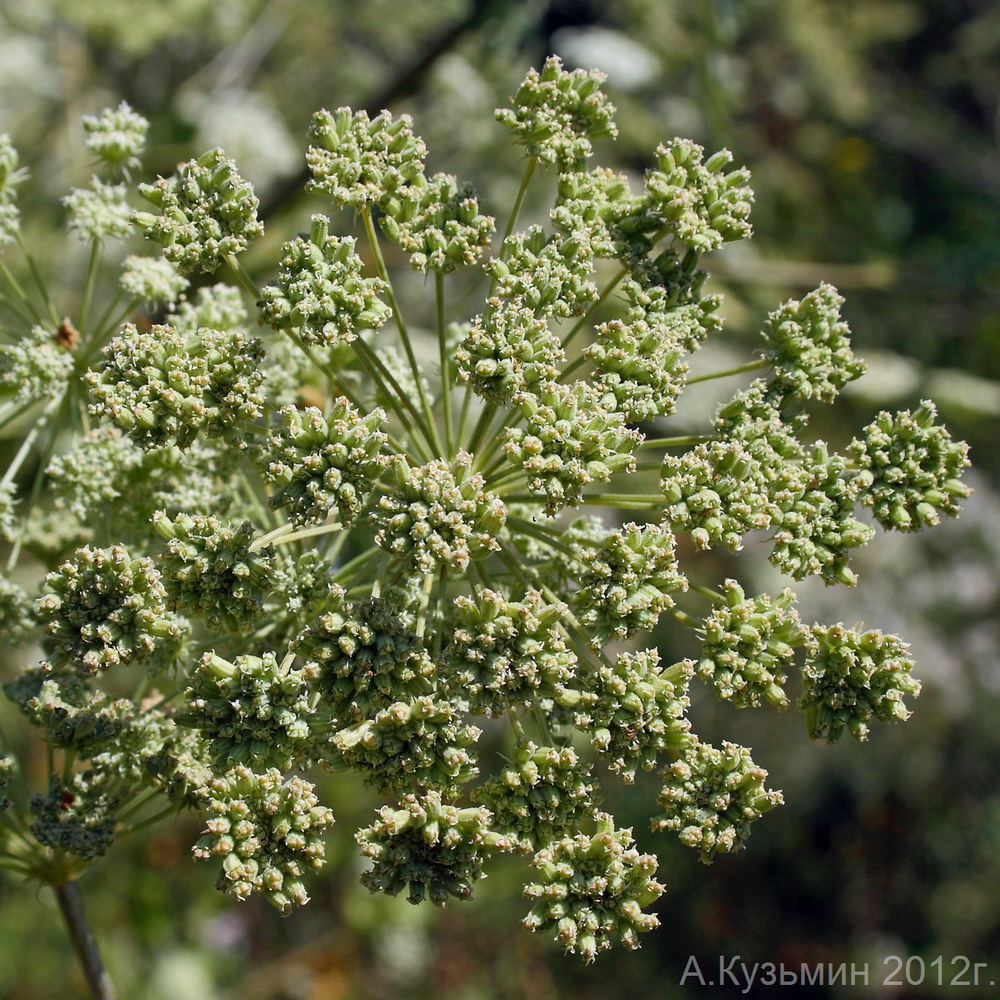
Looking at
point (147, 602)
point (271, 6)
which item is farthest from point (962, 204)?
point (147, 602)

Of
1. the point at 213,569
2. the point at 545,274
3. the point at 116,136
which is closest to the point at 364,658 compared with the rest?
the point at 213,569

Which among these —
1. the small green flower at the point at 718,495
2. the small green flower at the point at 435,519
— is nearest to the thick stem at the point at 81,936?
the small green flower at the point at 435,519

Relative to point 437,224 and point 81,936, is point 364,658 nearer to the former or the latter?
point 437,224

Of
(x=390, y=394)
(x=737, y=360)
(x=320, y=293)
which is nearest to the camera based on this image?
(x=320, y=293)

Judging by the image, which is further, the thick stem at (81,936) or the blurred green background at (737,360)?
the blurred green background at (737,360)

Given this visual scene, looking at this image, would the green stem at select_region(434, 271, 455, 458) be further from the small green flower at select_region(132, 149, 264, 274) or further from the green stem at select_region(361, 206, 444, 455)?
the small green flower at select_region(132, 149, 264, 274)

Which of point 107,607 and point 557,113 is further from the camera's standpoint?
point 557,113

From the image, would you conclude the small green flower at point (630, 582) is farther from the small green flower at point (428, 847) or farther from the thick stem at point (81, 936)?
the thick stem at point (81, 936)

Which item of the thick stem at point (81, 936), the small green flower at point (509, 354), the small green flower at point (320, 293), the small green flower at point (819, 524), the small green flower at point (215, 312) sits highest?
the small green flower at point (215, 312)
